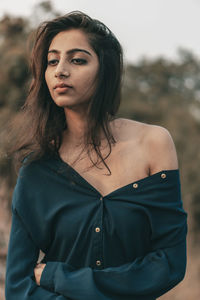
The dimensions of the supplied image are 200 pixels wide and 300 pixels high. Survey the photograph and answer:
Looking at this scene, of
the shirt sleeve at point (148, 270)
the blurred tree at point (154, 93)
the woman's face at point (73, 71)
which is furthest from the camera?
the blurred tree at point (154, 93)

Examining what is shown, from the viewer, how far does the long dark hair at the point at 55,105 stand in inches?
77.0

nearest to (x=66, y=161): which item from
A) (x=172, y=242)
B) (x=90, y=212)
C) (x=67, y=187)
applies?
(x=67, y=187)

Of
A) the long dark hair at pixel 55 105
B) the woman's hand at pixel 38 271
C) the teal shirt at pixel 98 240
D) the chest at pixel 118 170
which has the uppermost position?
the long dark hair at pixel 55 105

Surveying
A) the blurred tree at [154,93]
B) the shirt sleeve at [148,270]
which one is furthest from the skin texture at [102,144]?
the blurred tree at [154,93]

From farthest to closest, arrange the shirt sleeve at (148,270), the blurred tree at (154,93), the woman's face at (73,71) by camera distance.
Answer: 1. the blurred tree at (154,93)
2. the woman's face at (73,71)
3. the shirt sleeve at (148,270)

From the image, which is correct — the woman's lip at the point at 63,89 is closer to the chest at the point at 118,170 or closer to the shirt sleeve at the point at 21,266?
the chest at the point at 118,170

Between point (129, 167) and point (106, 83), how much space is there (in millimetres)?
364

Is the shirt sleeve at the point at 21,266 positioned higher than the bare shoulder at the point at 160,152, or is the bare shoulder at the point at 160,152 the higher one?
the bare shoulder at the point at 160,152

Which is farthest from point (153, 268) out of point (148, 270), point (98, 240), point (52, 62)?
point (52, 62)

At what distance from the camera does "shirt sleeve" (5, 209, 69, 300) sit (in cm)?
188

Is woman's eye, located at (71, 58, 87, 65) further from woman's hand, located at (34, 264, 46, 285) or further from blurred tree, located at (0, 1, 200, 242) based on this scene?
blurred tree, located at (0, 1, 200, 242)

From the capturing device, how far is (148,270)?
1.81m

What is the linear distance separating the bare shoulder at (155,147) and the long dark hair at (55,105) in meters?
0.12

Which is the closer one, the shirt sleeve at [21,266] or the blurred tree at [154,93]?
the shirt sleeve at [21,266]
